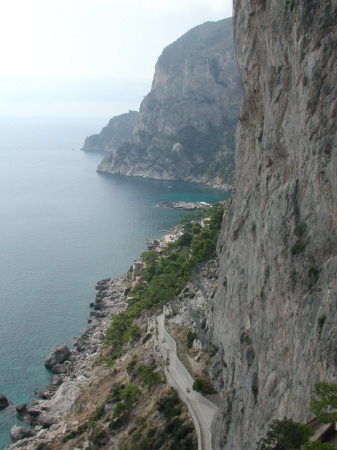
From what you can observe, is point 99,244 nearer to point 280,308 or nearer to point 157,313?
point 157,313

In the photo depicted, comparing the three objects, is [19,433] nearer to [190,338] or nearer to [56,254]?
[190,338]

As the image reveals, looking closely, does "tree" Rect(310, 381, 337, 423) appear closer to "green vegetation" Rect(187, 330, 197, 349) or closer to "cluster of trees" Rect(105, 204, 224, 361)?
"green vegetation" Rect(187, 330, 197, 349)

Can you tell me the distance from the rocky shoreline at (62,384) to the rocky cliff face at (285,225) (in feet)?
90.6

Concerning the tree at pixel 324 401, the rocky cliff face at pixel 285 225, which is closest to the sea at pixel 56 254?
the rocky cliff face at pixel 285 225

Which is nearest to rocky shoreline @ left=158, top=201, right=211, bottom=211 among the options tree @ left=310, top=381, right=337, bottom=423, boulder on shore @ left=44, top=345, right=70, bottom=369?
boulder on shore @ left=44, top=345, right=70, bottom=369

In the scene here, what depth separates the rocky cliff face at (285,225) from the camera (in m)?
18.7

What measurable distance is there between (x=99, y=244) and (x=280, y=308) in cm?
10066

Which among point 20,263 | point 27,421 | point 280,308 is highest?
point 280,308

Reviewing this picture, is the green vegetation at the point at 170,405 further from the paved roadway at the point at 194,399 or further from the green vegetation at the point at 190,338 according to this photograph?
the green vegetation at the point at 190,338

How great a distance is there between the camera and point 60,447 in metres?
44.9

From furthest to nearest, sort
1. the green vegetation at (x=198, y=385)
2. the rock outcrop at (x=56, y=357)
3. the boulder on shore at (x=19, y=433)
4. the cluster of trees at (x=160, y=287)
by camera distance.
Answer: the rock outcrop at (x=56, y=357) < the cluster of trees at (x=160, y=287) < the boulder on shore at (x=19, y=433) < the green vegetation at (x=198, y=385)

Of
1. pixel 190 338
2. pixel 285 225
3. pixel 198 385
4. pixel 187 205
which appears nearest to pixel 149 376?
pixel 190 338

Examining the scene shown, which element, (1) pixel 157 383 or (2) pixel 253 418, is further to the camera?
(1) pixel 157 383

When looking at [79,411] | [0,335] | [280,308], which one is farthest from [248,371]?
[0,335]
